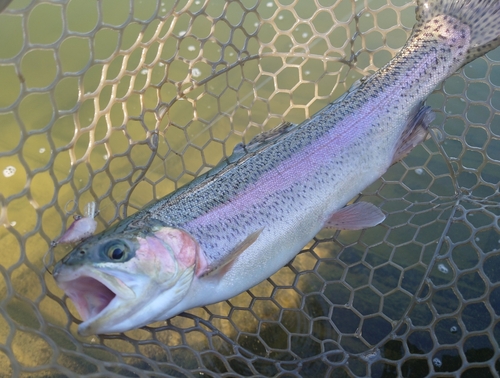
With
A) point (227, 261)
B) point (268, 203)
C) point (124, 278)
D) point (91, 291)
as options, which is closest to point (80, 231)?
point (91, 291)

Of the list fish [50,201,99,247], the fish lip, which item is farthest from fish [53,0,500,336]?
fish [50,201,99,247]

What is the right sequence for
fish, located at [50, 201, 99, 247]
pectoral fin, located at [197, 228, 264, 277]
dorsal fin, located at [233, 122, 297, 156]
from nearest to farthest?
pectoral fin, located at [197, 228, 264, 277] → fish, located at [50, 201, 99, 247] → dorsal fin, located at [233, 122, 297, 156]

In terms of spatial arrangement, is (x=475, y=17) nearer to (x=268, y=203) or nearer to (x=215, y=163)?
(x=268, y=203)

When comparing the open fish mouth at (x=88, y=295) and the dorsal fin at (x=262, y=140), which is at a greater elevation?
the dorsal fin at (x=262, y=140)

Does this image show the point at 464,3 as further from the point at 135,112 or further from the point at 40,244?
the point at 40,244

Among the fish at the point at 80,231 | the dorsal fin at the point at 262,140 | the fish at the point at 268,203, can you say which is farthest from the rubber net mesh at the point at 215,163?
the dorsal fin at the point at 262,140

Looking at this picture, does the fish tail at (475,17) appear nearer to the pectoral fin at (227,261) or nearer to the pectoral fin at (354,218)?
the pectoral fin at (354,218)

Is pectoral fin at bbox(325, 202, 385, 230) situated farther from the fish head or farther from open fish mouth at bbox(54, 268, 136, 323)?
open fish mouth at bbox(54, 268, 136, 323)

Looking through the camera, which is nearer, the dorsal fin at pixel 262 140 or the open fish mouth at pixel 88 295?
the open fish mouth at pixel 88 295
